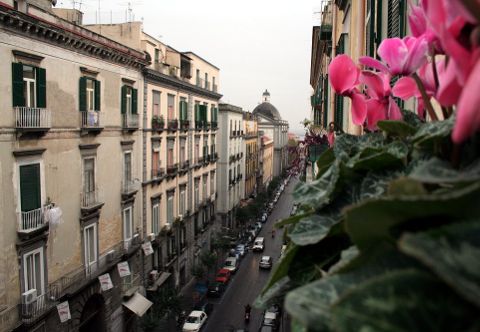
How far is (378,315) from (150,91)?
21.1 meters

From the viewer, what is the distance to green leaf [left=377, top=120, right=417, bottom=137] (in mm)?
1497

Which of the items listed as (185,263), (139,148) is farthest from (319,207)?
(185,263)

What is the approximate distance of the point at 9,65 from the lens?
1145 centimetres

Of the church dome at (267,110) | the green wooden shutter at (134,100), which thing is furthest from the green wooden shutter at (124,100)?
the church dome at (267,110)

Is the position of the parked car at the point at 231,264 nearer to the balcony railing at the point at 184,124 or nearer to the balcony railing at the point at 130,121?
the balcony railing at the point at 184,124

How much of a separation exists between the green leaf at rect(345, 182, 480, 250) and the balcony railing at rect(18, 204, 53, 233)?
12.6m

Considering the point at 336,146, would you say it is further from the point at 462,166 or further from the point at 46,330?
the point at 46,330

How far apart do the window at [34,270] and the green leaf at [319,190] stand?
1245cm

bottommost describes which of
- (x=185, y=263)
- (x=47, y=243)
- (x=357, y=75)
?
(x=185, y=263)

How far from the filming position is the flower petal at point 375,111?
2.12 meters

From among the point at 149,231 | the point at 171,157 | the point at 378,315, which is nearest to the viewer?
the point at 378,315

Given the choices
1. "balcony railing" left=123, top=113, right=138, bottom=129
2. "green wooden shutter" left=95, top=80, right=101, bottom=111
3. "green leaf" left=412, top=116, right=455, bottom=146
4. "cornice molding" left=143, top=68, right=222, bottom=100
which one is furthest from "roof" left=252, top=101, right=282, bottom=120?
"green leaf" left=412, top=116, right=455, bottom=146

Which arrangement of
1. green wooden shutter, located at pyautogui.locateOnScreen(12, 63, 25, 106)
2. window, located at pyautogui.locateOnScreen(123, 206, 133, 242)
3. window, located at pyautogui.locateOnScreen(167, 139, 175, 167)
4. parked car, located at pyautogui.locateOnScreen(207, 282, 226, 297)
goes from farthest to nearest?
parked car, located at pyautogui.locateOnScreen(207, 282, 226, 297), window, located at pyautogui.locateOnScreen(167, 139, 175, 167), window, located at pyautogui.locateOnScreen(123, 206, 133, 242), green wooden shutter, located at pyautogui.locateOnScreen(12, 63, 25, 106)

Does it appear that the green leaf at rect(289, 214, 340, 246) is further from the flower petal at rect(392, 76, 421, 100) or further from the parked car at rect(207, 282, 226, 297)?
the parked car at rect(207, 282, 226, 297)
